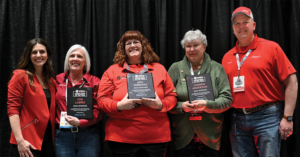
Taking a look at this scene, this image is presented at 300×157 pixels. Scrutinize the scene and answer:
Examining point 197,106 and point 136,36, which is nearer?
point 197,106

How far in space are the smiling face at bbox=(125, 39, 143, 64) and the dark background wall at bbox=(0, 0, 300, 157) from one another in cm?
68

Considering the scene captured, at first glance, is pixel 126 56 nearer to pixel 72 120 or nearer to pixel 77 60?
pixel 77 60

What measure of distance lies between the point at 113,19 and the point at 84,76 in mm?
993

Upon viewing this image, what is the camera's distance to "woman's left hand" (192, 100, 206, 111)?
2.03m

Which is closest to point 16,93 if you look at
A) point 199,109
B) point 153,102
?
point 153,102

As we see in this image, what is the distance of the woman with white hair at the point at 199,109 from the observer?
83.0 inches

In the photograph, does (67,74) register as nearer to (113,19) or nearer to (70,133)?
(70,133)

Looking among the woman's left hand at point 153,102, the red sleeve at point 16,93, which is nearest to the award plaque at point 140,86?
the woman's left hand at point 153,102

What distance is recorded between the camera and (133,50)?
7.36 feet

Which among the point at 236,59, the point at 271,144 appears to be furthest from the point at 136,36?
the point at 271,144

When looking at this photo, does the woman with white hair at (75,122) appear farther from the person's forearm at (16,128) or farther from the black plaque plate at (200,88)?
the black plaque plate at (200,88)

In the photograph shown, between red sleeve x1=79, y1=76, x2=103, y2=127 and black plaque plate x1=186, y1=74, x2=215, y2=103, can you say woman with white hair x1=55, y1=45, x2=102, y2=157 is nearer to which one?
red sleeve x1=79, y1=76, x2=103, y2=127

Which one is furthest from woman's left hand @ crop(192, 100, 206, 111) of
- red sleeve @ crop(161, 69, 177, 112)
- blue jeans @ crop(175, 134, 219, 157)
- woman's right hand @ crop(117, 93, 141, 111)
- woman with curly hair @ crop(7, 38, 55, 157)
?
woman with curly hair @ crop(7, 38, 55, 157)

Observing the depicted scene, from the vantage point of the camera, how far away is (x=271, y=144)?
82.0 inches
